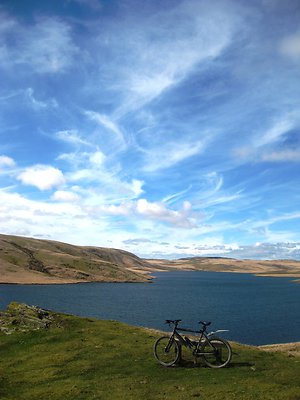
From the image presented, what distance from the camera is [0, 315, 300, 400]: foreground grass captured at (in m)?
19.1

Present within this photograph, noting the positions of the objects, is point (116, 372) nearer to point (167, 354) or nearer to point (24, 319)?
point (167, 354)

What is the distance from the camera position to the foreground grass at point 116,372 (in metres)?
19.1

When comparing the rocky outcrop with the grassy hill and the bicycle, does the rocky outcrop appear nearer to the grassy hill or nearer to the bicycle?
the grassy hill

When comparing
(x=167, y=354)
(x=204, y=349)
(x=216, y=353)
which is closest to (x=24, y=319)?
(x=167, y=354)

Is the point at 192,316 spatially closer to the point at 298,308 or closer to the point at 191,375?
the point at 298,308

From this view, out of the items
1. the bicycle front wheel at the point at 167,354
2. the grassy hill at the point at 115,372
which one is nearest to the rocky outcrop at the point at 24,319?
the grassy hill at the point at 115,372

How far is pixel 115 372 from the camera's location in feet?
77.1

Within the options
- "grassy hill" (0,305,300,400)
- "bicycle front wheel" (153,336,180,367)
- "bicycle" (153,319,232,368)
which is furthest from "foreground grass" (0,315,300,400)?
"bicycle" (153,319,232,368)

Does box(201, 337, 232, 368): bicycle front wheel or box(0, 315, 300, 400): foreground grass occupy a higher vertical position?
box(201, 337, 232, 368): bicycle front wheel

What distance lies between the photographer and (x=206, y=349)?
2623cm

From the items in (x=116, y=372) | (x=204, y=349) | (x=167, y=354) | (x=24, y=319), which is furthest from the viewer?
(x=24, y=319)

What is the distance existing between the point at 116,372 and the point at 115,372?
0.06 m

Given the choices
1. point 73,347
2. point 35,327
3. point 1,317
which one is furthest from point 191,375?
point 1,317

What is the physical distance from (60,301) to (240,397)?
119m
